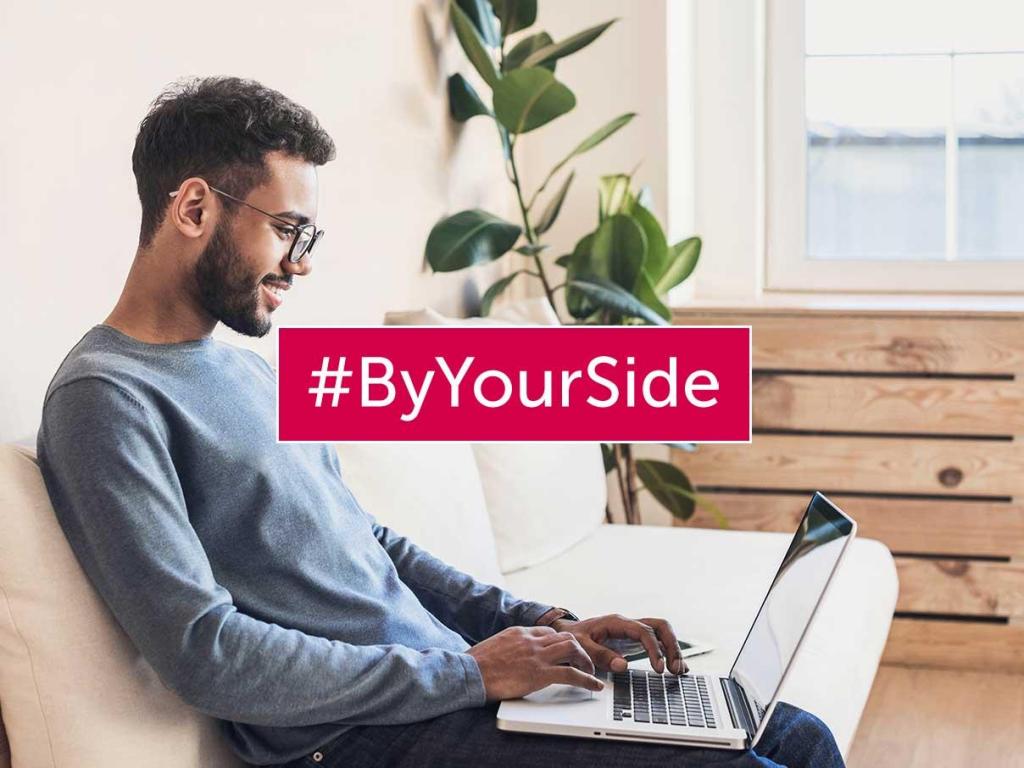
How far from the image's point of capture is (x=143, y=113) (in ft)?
5.25

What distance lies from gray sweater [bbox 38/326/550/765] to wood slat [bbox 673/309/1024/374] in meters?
1.65

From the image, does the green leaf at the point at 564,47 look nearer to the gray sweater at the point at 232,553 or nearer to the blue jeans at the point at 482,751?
the gray sweater at the point at 232,553

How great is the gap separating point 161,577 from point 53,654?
0.40 ft

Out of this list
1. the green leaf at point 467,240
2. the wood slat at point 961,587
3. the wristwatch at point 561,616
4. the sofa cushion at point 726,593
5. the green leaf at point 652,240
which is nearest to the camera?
the wristwatch at point 561,616

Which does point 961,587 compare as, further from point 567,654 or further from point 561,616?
point 567,654

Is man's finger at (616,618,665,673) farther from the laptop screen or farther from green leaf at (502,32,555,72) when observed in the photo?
green leaf at (502,32,555,72)

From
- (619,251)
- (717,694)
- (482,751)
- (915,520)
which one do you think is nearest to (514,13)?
(619,251)

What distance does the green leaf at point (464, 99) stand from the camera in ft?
8.84

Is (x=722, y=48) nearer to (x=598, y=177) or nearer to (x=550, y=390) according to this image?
(x=598, y=177)

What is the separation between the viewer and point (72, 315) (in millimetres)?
1467

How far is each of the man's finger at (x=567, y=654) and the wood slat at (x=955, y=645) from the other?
180cm

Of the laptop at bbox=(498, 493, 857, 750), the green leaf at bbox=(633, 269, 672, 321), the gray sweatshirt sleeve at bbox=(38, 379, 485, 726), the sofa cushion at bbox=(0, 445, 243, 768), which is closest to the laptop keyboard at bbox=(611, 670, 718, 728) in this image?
the laptop at bbox=(498, 493, 857, 750)

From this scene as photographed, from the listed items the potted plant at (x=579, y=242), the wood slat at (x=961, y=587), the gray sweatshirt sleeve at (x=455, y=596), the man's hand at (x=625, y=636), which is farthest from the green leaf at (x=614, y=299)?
the man's hand at (x=625, y=636)

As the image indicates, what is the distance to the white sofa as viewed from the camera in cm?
116
